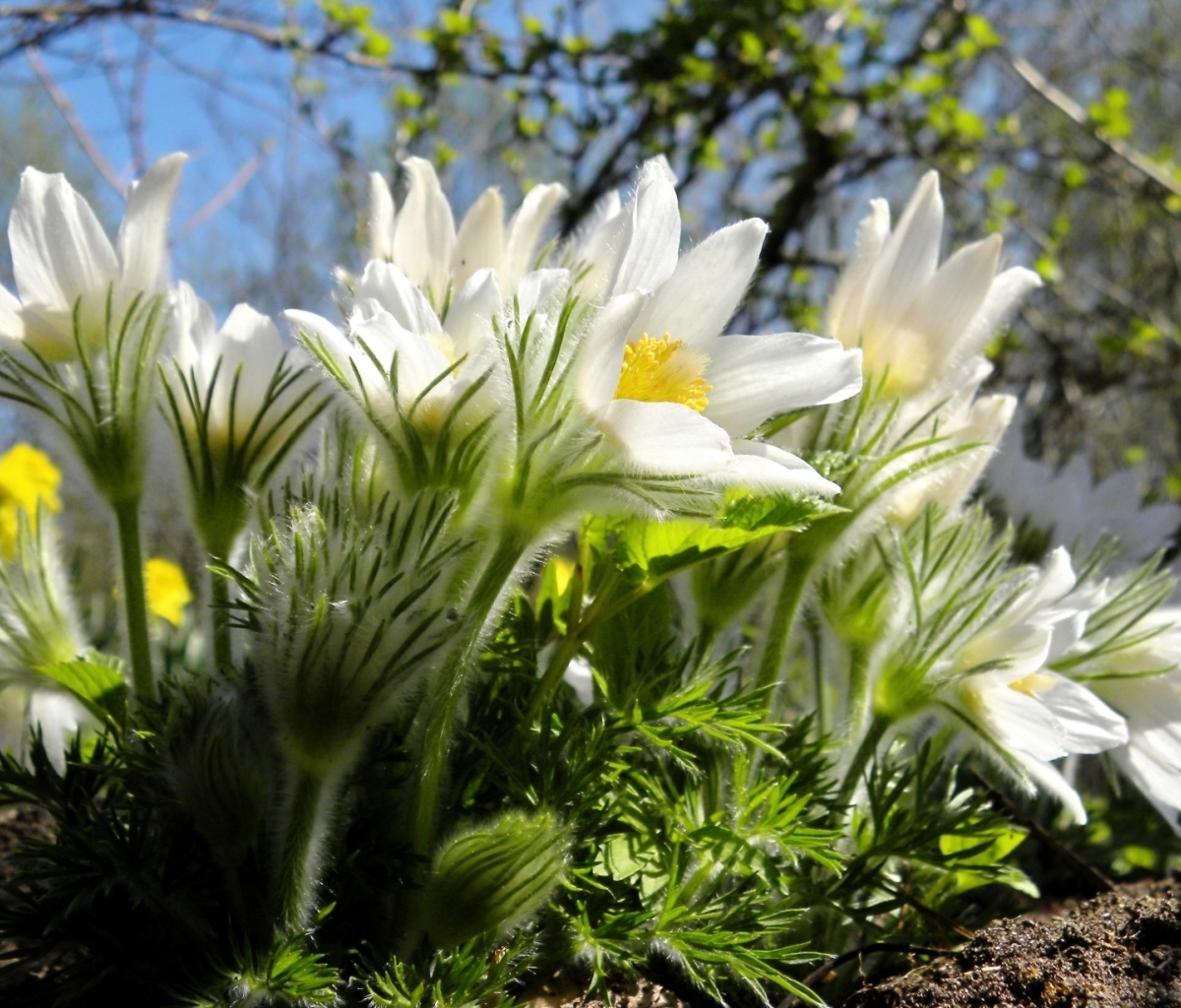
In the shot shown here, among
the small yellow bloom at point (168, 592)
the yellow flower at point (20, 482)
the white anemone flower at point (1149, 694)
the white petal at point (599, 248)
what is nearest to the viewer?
the white petal at point (599, 248)

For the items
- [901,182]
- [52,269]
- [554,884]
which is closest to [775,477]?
[554,884]

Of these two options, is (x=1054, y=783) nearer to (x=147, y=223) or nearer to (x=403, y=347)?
(x=403, y=347)

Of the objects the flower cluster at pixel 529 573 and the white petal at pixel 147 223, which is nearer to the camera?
the flower cluster at pixel 529 573

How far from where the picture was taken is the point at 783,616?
0.88 m

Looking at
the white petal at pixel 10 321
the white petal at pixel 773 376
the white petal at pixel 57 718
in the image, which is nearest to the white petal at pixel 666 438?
the white petal at pixel 773 376

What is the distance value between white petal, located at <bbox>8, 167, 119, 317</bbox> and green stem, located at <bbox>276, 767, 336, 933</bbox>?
1.32 feet

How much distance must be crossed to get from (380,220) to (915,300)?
0.42m

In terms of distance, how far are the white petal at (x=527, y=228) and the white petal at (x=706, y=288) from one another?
0.57 ft

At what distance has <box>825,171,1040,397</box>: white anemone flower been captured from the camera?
868 millimetres

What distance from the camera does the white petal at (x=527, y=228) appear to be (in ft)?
2.84

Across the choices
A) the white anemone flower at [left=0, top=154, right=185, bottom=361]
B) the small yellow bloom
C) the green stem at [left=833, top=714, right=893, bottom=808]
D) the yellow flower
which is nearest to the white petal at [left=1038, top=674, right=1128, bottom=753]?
the green stem at [left=833, top=714, right=893, bottom=808]

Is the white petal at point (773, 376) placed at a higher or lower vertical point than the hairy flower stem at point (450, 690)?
higher

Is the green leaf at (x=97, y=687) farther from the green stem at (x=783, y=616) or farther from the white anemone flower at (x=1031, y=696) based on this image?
the white anemone flower at (x=1031, y=696)

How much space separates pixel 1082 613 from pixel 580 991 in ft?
1.51
